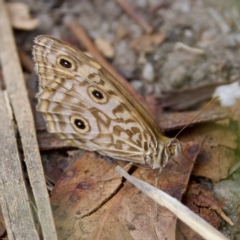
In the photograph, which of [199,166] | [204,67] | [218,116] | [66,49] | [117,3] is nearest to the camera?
[66,49]

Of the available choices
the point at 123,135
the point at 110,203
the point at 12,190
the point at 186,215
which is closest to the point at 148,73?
the point at 123,135

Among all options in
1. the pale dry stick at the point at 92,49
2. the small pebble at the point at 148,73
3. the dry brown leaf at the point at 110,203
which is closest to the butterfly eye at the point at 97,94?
the dry brown leaf at the point at 110,203

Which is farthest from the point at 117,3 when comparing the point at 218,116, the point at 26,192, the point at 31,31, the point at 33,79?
the point at 26,192

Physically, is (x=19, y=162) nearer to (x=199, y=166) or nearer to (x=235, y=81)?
(x=199, y=166)

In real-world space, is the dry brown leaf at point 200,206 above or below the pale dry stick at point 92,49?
below

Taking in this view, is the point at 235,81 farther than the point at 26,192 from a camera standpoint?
Yes

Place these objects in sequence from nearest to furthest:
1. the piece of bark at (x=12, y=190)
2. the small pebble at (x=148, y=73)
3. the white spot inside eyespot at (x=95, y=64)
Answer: the piece of bark at (x=12, y=190) → the white spot inside eyespot at (x=95, y=64) → the small pebble at (x=148, y=73)

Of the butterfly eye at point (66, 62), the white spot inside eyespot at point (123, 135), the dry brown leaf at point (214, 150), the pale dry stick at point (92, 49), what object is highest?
the pale dry stick at point (92, 49)

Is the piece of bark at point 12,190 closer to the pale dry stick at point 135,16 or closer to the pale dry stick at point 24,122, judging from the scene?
the pale dry stick at point 24,122
